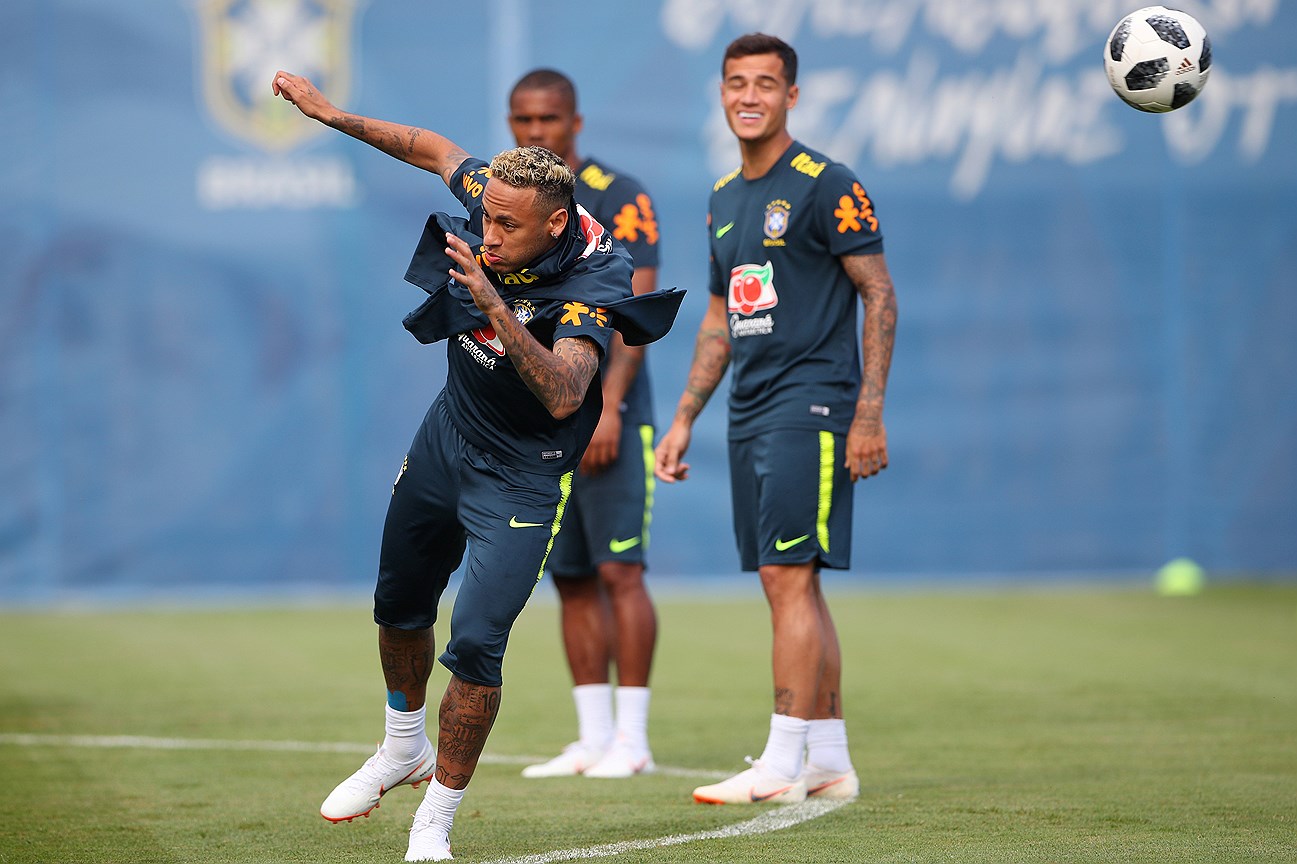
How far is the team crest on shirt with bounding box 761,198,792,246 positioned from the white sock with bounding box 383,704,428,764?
6.09 ft

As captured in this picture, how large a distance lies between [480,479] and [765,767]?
4.47 feet

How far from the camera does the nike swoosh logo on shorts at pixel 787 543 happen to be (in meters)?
5.14

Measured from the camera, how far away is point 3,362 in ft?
36.2

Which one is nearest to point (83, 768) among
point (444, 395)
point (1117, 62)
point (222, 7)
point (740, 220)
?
point (444, 395)

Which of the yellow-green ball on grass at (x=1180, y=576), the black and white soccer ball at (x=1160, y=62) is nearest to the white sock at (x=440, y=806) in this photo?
the black and white soccer ball at (x=1160, y=62)

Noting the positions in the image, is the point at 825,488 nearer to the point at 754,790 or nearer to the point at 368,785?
the point at 754,790

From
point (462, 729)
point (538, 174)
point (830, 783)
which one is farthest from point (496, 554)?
point (830, 783)

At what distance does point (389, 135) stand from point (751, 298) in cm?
130

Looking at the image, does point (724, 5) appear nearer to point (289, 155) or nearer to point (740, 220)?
point (289, 155)

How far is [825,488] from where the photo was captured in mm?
5188

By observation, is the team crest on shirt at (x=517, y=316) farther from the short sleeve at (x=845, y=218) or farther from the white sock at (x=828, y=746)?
the white sock at (x=828, y=746)

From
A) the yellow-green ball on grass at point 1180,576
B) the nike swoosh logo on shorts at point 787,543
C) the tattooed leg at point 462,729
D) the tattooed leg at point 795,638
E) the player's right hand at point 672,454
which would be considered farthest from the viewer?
the yellow-green ball on grass at point 1180,576

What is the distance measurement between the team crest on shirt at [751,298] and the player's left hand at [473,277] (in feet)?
5.38

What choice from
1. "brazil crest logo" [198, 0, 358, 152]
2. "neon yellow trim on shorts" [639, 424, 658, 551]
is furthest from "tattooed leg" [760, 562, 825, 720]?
"brazil crest logo" [198, 0, 358, 152]
